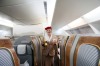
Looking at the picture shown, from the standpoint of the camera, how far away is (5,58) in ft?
3.21

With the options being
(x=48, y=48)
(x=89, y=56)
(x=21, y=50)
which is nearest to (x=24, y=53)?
(x=21, y=50)

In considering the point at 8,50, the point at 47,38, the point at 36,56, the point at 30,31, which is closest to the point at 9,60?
the point at 8,50

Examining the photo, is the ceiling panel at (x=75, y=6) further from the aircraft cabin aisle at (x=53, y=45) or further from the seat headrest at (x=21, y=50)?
the seat headrest at (x=21, y=50)

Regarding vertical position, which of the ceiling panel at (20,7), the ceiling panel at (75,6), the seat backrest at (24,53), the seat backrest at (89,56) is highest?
the ceiling panel at (20,7)

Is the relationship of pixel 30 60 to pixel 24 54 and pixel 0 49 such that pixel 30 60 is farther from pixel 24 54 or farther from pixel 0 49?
pixel 0 49

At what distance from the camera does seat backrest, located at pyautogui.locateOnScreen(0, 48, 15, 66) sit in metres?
0.96

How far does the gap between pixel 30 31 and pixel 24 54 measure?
542 centimetres

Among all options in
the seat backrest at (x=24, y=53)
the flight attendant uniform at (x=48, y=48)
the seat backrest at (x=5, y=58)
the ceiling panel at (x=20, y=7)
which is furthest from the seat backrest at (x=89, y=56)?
the ceiling panel at (x=20, y=7)

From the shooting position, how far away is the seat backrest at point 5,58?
0.96 m

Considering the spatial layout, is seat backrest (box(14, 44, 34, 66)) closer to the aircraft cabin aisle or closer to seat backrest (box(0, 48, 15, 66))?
the aircraft cabin aisle

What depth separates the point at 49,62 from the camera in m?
3.72

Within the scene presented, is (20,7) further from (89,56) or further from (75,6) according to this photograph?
(89,56)

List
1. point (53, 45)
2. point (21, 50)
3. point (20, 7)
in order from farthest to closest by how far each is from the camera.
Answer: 1. point (20, 7)
2. point (53, 45)
3. point (21, 50)

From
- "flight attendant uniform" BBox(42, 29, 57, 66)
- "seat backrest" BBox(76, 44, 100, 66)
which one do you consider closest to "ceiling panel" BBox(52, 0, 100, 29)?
"flight attendant uniform" BBox(42, 29, 57, 66)
